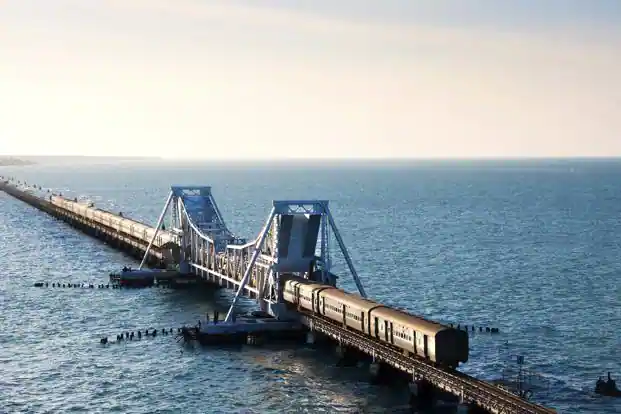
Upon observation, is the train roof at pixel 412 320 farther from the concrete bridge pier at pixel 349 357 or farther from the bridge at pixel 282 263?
the concrete bridge pier at pixel 349 357

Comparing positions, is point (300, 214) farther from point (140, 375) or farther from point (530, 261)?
point (530, 261)

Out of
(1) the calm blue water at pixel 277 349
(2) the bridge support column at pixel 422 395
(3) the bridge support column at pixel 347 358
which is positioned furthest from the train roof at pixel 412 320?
(1) the calm blue water at pixel 277 349

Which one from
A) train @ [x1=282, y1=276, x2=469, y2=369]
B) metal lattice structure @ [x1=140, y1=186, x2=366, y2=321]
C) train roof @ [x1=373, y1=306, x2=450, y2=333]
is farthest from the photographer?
metal lattice structure @ [x1=140, y1=186, x2=366, y2=321]

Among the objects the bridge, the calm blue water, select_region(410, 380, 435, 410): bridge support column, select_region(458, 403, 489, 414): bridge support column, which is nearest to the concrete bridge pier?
the bridge

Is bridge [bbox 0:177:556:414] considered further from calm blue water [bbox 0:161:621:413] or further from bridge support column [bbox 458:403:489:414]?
calm blue water [bbox 0:161:621:413]

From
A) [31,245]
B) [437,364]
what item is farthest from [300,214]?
[31,245]

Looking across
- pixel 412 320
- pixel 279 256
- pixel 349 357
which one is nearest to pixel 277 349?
pixel 349 357
